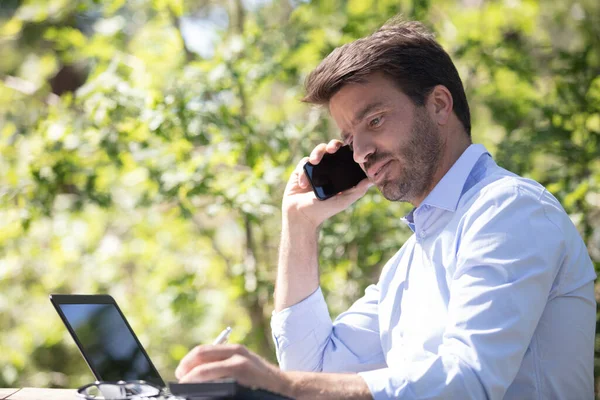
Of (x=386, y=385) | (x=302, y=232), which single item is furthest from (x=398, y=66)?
(x=386, y=385)

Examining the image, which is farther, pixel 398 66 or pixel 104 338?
pixel 398 66

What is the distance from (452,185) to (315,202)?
552 millimetres

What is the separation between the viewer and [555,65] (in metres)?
4.11

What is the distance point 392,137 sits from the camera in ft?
6.03

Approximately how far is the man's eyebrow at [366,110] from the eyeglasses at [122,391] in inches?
32.2

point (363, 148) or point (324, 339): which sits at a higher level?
point (363, 148)

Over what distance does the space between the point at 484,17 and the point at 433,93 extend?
2824 mm

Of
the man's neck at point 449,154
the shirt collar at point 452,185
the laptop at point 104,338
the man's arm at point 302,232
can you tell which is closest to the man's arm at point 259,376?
the laptop at point 104,338

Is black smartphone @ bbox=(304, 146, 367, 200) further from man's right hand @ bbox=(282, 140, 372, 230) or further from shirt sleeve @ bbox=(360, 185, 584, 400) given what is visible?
shirt sleeve @ bbox=(360, 185, 584, 400)

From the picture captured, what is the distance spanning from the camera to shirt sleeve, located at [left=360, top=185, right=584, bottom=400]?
132cm

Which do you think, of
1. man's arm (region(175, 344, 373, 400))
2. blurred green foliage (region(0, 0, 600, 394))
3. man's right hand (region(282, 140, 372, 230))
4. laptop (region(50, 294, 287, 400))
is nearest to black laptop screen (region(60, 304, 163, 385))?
laptop (region(50, 294, 287, 400))

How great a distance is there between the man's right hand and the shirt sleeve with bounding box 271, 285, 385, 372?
26cm

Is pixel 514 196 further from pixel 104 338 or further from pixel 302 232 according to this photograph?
pixel 104 338

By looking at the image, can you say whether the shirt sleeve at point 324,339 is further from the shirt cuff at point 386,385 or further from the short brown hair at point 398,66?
the shirt cuff at point 386,385
